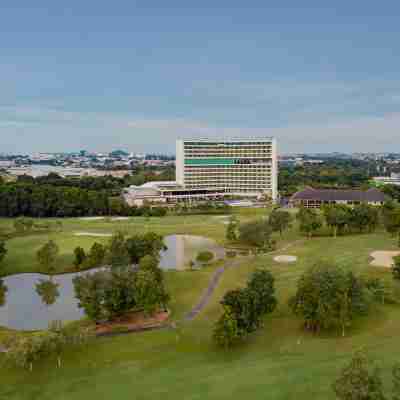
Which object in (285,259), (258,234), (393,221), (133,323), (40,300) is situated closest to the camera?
(133,323)

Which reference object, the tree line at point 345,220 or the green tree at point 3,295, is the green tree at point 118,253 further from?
the tree line at point 345,220

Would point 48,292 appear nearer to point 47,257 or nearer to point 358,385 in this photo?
point 47,257

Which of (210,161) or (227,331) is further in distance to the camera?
(210,161)

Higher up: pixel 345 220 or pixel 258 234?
pixel 345 220

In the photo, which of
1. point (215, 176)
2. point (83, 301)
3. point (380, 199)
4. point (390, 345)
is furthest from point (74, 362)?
point (215, 176)

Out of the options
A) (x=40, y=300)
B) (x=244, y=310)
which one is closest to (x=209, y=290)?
(x=244, y=310)

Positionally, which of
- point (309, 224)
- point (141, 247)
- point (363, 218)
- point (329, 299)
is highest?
point (363, 218)

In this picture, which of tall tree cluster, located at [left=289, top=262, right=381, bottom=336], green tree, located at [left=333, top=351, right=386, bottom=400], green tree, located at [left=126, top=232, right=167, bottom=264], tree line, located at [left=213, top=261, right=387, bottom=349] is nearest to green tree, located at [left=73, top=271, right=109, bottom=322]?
tree line, located at [left=213, top=261, right=387, bottom=349]
